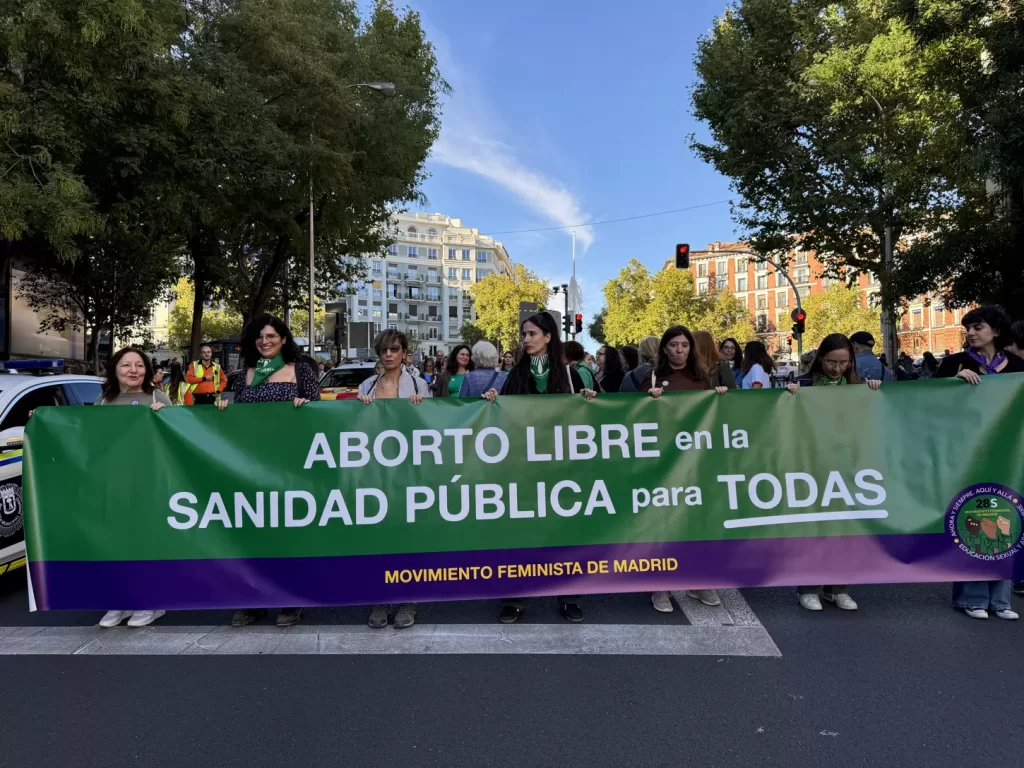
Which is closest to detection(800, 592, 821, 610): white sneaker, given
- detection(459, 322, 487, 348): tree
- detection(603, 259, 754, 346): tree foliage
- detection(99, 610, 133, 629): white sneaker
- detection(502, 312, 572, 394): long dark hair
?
detection(502, 312, 572, 394): long dark hair

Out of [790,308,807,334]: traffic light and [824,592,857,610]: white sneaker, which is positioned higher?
[790,308,807,334]: traffic light

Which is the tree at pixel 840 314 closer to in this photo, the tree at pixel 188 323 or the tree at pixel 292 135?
the tree at pixel 188 323

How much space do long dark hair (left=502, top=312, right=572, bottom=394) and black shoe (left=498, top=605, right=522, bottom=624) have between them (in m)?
1.30

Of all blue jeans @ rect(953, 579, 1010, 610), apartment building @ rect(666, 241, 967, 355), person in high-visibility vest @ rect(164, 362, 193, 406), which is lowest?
blue jeans @ rect(953, 579, 1010, 610)

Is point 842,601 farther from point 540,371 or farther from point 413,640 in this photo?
point 413,640

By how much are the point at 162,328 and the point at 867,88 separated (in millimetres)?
93877

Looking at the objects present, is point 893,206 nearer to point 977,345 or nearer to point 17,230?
point 977,345

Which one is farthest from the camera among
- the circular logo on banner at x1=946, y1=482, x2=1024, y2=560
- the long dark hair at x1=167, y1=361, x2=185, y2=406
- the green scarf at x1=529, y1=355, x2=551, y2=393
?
the long dark hair at x1=167, y1=361, x2=185, y2=406

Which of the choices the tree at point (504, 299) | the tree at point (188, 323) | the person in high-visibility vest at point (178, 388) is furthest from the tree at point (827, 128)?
the tree at point (504, 299)

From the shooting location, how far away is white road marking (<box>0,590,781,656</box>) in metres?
3.74

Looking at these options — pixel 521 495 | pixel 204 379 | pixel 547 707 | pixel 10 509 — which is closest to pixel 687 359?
pixel 521 495

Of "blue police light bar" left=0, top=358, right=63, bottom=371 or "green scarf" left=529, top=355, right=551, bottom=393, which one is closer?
"green scarf" left=529, top=355, right=551, bottom=393

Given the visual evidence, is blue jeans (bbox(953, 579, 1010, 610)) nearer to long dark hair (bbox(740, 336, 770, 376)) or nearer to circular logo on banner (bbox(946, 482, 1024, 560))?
circular logo on banner (bbox(946, 482, 1024, 560))

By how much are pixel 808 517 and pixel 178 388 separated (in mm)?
9634
